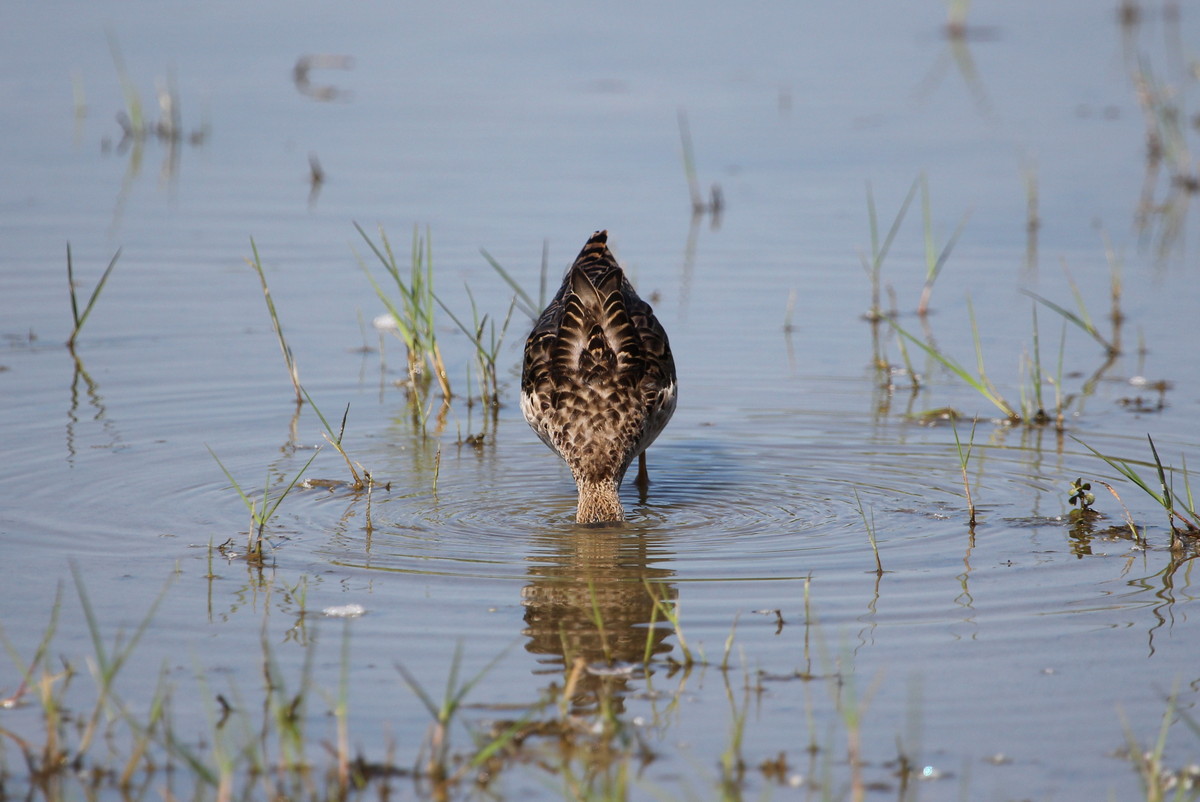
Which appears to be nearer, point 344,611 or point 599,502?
point 344,611

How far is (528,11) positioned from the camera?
75.3 feet

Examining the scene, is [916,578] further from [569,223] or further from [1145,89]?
[1145,89]

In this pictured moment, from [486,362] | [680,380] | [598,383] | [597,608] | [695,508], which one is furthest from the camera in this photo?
[486,362]

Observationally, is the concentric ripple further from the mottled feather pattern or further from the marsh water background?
the mottled feather pattern

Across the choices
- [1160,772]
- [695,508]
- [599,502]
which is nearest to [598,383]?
[599,502]

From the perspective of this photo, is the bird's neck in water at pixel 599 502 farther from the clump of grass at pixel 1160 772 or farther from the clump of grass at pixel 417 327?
the clump of grass at pixel 1160 772

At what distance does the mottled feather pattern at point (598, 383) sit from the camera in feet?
25.6

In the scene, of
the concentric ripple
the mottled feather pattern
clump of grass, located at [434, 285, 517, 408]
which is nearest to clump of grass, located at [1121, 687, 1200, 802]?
the concentric ripple

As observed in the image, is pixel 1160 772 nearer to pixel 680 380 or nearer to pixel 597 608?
pixel 597 608

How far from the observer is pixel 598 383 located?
811cm

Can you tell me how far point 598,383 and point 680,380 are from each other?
209 cm

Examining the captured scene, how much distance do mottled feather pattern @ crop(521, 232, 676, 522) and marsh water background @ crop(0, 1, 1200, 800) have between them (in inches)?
12.3

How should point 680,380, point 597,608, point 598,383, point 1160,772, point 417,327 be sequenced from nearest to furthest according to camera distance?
point 1160,772, point 597,608, point 598,383, point 417,327, point 680,380

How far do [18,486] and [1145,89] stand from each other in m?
11.2
